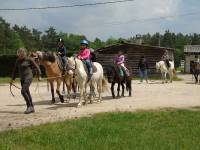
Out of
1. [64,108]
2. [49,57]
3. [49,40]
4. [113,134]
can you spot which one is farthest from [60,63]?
[49,40]

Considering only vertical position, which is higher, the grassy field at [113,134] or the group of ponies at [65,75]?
the group of ponies at [65,75]

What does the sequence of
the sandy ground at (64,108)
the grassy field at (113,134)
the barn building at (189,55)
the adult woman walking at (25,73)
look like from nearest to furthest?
the grassy field at (113,134) → the sandy ground at (64,108) → the adult woman walking at (25,73) → the barn building at (189,55)

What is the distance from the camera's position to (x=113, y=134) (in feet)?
38.9

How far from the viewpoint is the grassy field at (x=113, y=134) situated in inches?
419

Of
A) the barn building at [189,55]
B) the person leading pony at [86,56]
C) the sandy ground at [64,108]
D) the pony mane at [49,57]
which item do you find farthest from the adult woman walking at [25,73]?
the barn building at [189,55]

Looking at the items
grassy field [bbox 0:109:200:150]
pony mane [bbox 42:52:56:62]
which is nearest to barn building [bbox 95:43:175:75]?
pony mane [bbox 42:52:56:62]

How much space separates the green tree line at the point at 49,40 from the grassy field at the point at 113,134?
75.1 m

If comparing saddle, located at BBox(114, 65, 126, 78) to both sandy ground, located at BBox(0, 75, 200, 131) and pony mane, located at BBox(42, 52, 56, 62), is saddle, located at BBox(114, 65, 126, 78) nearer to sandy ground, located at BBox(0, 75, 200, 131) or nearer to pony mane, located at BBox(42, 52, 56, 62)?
sandy ground, located at BBox(0, 75, 200, 131)

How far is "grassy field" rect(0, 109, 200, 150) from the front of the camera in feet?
34.9

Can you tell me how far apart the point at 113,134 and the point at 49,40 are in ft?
432

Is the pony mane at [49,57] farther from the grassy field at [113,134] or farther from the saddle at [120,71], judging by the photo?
the grassy field at [113,134]

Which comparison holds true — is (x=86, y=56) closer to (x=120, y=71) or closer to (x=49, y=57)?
(x=49, y=57)

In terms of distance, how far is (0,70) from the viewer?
50.8 m

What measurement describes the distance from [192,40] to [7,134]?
162 meters
